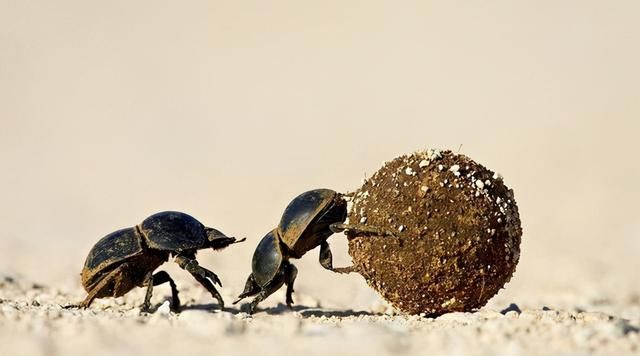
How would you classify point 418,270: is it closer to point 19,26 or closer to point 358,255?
point 358,255

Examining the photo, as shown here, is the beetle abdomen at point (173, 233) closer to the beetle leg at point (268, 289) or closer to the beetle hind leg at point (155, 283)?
the beetle hind leg at point (155, 283)

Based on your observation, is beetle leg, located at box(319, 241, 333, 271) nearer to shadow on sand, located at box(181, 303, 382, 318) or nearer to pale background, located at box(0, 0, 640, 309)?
shadow on sand, located at box(181, 303, 382, 318)

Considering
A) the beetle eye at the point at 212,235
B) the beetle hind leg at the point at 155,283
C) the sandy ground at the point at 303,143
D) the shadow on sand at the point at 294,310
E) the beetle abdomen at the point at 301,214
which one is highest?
the sandy ground at the point at 303,143

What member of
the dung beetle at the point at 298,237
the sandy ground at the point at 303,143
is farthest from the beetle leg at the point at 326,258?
the sandy ground at the point at 303,143

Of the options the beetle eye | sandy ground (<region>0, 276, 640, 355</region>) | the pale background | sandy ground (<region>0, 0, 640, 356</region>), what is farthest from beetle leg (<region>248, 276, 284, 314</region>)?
the pale background

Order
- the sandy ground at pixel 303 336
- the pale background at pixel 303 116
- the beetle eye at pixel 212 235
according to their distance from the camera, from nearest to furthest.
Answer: the sandy ground at pixel 303 336, the beetle eye at pixel 212 235, the pale background at pixel 303 116

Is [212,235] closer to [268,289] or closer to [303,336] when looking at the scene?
[268,289]

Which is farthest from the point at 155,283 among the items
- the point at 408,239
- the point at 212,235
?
the point at 408,239
